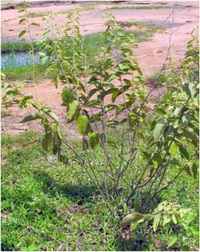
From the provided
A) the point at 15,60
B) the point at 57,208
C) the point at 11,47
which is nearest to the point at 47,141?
the point at 57,208

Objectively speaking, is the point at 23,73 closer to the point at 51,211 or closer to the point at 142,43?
the point at 142,43

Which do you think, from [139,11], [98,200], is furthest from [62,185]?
[139,11]

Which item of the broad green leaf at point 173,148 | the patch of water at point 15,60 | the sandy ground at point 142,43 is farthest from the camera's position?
the patch of water at point 15,60

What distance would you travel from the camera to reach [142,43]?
829 centimetres

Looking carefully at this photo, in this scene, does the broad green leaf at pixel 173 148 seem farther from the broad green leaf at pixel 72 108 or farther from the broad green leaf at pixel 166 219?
the broad green leaf at pixel 72 108

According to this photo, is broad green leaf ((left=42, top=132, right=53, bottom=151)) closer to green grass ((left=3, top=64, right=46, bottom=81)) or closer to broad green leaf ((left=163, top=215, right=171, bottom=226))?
broad green leaf ((left=163, top=215, right=171, bottom=226))

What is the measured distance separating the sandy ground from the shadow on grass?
3.17 ft

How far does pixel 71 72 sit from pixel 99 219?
2.76 feet

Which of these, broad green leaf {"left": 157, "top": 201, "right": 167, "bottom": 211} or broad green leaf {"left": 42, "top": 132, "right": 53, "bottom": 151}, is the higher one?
broad green leaf {"left": 42, "top": 132, "right": 53, "bottom": 151}

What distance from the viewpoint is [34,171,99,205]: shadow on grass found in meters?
2.87

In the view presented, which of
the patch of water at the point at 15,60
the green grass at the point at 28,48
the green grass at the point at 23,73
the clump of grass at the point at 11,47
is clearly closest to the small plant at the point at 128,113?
the green grass at the point at 28,48

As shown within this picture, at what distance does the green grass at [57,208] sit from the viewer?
8.14 ft

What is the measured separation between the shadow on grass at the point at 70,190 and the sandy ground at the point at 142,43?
97 centimetres

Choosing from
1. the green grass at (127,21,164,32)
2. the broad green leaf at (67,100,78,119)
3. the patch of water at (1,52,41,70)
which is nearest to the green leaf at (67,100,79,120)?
the broad green leaf at (67,100,78,119)
